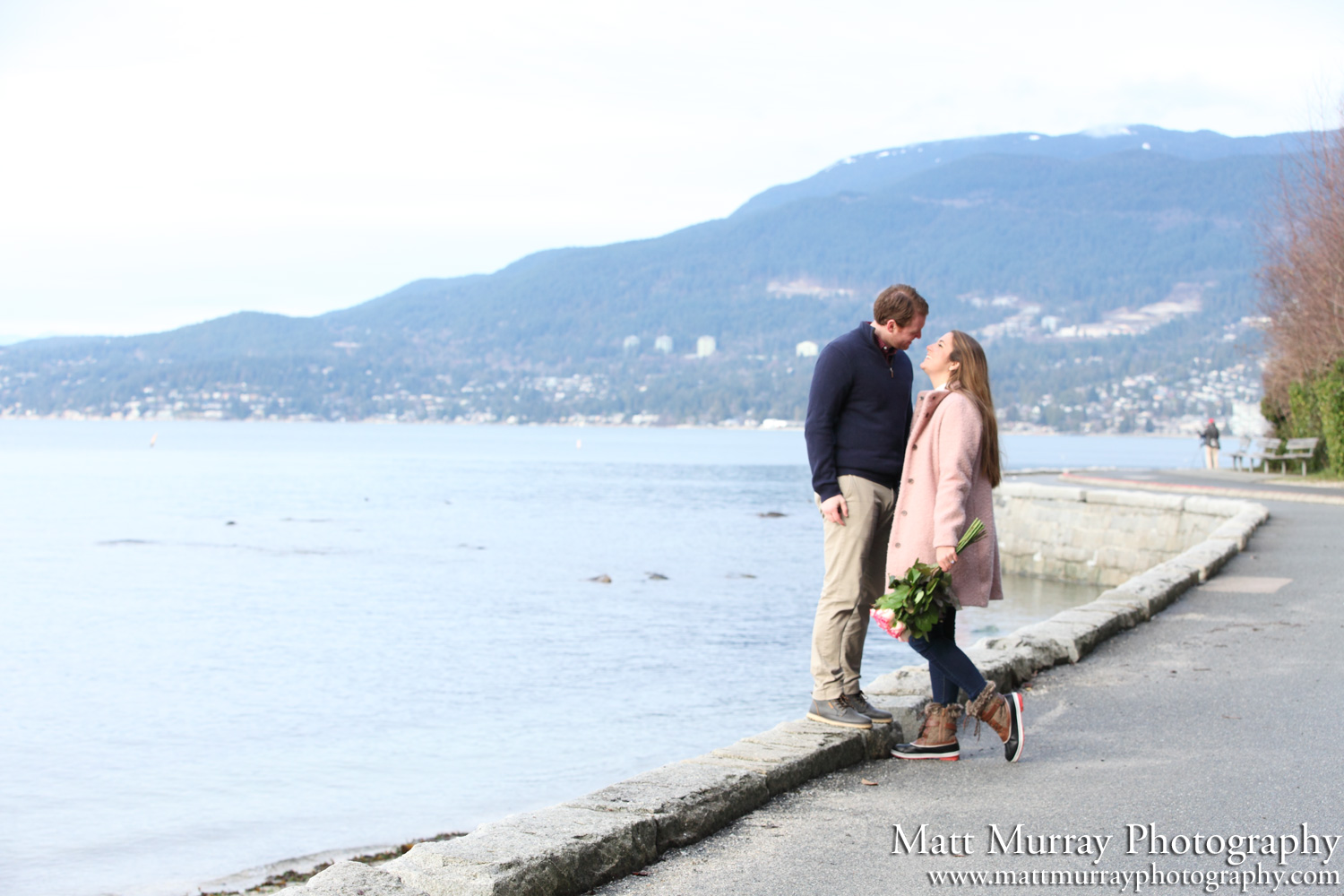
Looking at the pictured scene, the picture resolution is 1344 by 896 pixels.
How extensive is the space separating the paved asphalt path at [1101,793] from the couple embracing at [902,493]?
0.31 metres

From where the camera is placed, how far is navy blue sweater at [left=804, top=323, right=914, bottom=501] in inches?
200

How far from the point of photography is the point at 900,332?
16.6 ft

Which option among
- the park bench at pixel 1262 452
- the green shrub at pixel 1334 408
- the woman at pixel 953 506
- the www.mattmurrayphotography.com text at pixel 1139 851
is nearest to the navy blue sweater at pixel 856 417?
the woman at pixel 953 506

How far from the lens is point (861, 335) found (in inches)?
201

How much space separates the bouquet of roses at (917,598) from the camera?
4863mm

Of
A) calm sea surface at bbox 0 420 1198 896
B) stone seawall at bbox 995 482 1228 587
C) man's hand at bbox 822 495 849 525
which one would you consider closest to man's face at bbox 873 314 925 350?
man's hand at bbox 822 495 849 525

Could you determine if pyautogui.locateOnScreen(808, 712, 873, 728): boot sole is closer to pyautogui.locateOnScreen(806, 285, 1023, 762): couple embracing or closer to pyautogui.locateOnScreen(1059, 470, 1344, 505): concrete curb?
pyautogui.locateOnScreen(806, 285, 1023, 762): couple embracing

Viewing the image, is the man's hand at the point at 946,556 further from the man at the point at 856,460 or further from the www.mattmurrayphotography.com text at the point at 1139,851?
the www.mattmurrayphotography.com text at the point at 1139,851

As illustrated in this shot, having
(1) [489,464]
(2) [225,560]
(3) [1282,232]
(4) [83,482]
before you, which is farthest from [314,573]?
(1) [489,464]

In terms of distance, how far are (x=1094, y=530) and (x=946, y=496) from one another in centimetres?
1936

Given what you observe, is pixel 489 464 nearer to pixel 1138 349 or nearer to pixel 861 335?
pixel 861 335

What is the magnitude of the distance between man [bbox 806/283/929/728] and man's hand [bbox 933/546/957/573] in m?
0.40

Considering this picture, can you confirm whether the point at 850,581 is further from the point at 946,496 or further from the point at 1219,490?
the point at 1219,490

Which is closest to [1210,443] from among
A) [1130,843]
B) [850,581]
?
[850,581]
